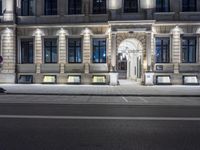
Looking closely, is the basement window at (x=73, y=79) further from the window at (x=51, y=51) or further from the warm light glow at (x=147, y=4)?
the warm light glow at (x=147, y=4)

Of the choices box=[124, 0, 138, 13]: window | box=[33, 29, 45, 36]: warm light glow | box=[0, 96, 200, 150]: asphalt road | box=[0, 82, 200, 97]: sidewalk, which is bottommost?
box=[0, 96, 200, 150]: asphalt road

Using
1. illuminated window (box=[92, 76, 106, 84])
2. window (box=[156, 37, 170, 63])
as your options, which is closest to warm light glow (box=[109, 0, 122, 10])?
window (box=[156, 37, 170, 63])

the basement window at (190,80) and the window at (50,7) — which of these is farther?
the window at (50,7)

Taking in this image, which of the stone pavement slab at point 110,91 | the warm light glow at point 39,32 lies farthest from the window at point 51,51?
the stone pavement slab at point 110,91

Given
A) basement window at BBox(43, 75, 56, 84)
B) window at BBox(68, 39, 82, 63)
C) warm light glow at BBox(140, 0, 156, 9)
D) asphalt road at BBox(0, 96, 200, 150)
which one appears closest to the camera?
asphalt road at BBox(0, 96, 200, 150)

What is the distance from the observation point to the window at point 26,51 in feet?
122

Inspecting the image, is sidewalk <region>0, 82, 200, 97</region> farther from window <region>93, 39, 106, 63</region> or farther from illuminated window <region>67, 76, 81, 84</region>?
window <region>93, 39, 106, 63</region>

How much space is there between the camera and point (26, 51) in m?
37.3

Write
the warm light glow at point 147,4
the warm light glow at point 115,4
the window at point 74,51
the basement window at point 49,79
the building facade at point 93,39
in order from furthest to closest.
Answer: the basement window at point 49,79 → the window at point 74,51 → the warm light glow at point 115,4 → the building facade at point 93,39 → the warm light glow at point 147,4

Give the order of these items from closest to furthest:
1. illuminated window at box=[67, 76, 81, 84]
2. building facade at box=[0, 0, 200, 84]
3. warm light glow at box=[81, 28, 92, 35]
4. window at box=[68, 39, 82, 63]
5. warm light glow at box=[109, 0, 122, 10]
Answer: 1. building facade at box=[0, 0, 200, 84]
2. warm light glow at box=[109, 0, 122, 10]
3. warm light glow at box=[81, 28, 92, 35]
4. illuminated window at box=[67, 76, 81, 84]
5. window at box=[68, 39, 82, 63]

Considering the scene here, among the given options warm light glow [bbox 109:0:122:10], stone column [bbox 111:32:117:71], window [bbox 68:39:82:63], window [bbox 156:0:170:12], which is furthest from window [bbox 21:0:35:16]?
window [bbox 156:0:170:12]

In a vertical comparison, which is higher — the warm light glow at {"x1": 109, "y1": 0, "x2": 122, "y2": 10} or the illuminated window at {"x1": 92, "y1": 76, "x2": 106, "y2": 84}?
the warm light glow at {"x1": 109, "y1": 0, "x2": 122, "y2": 10}

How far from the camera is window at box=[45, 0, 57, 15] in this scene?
36.8 meters

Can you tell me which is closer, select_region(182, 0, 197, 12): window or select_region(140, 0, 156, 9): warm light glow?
select_region(140, 0, 156, 9): warm light glow
